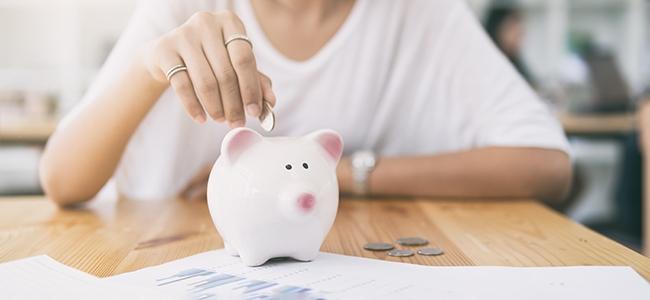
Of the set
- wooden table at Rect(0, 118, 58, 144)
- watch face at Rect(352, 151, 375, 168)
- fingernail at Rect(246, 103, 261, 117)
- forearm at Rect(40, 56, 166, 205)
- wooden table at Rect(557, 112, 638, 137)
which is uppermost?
fingernail at Rect(246, 103, 261, 117)

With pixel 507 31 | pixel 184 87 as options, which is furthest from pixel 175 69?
pixel 507 31

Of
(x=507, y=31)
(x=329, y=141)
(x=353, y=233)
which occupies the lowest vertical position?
(x=353, y=233)

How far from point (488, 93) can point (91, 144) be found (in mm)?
637

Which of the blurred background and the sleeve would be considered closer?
the sleeve

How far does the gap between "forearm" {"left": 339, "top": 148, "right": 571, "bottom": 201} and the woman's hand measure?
0.37 meters

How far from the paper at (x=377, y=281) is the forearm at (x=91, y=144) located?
323mm

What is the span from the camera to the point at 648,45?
402 cm

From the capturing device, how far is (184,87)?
64 cm

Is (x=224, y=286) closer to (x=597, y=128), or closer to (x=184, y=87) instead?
(x=184, y=87)

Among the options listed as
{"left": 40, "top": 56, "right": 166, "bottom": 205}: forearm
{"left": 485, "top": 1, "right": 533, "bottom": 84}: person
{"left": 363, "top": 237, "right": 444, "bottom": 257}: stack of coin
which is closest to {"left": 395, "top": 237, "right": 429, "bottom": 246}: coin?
{"left": 363, "top": 237, "right": 444, "bottom": 257}: stack of coin

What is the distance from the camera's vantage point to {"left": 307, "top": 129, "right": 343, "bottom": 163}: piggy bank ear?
1.98 feet

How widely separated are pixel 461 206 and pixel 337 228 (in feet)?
0.77

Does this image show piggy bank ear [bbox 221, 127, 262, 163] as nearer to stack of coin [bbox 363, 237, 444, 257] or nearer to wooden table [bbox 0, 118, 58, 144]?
stack of coin [bbox 363, 237, 444, 257]

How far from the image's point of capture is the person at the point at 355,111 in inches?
35.3
